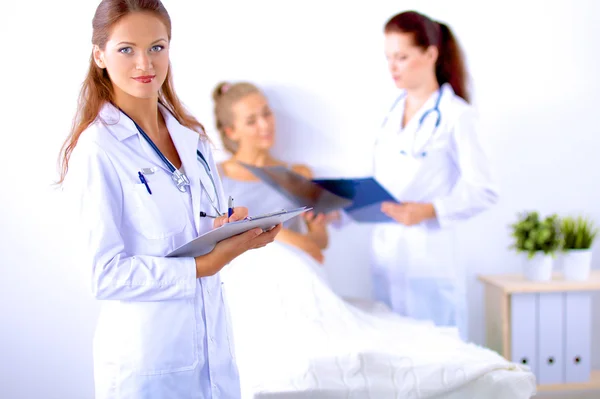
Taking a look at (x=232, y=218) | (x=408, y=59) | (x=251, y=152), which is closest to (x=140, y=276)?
(x=232, y=218)

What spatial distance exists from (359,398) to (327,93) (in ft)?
5.24

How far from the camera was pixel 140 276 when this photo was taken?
4.27ft

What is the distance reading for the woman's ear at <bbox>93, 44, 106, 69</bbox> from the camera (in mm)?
1448

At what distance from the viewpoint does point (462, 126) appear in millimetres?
2936

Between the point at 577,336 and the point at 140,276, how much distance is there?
2259 mm

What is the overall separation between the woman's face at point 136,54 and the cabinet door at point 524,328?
6.63 feet

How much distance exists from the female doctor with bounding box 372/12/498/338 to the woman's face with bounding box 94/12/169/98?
162cm

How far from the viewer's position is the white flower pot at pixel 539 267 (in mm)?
2895

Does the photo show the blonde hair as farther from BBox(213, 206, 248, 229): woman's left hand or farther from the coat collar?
BBox(213, 206, 248, 229): woman's left hand

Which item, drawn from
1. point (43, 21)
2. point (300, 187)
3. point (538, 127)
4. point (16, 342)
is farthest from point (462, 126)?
point (16, 342)

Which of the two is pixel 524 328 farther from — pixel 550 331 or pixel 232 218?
pixel 232 218

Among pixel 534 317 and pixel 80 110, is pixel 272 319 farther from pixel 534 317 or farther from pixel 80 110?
pixel 534 317

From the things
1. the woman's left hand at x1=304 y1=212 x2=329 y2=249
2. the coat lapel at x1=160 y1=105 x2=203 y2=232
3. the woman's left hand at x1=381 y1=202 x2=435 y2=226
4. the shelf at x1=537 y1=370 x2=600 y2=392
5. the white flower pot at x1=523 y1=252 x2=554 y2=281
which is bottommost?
the shelf at x1=537 y1=370 x2=600 y2=392

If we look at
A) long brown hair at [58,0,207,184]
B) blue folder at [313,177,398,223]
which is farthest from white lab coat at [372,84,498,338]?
long brown hair at [58,0,207,184]
